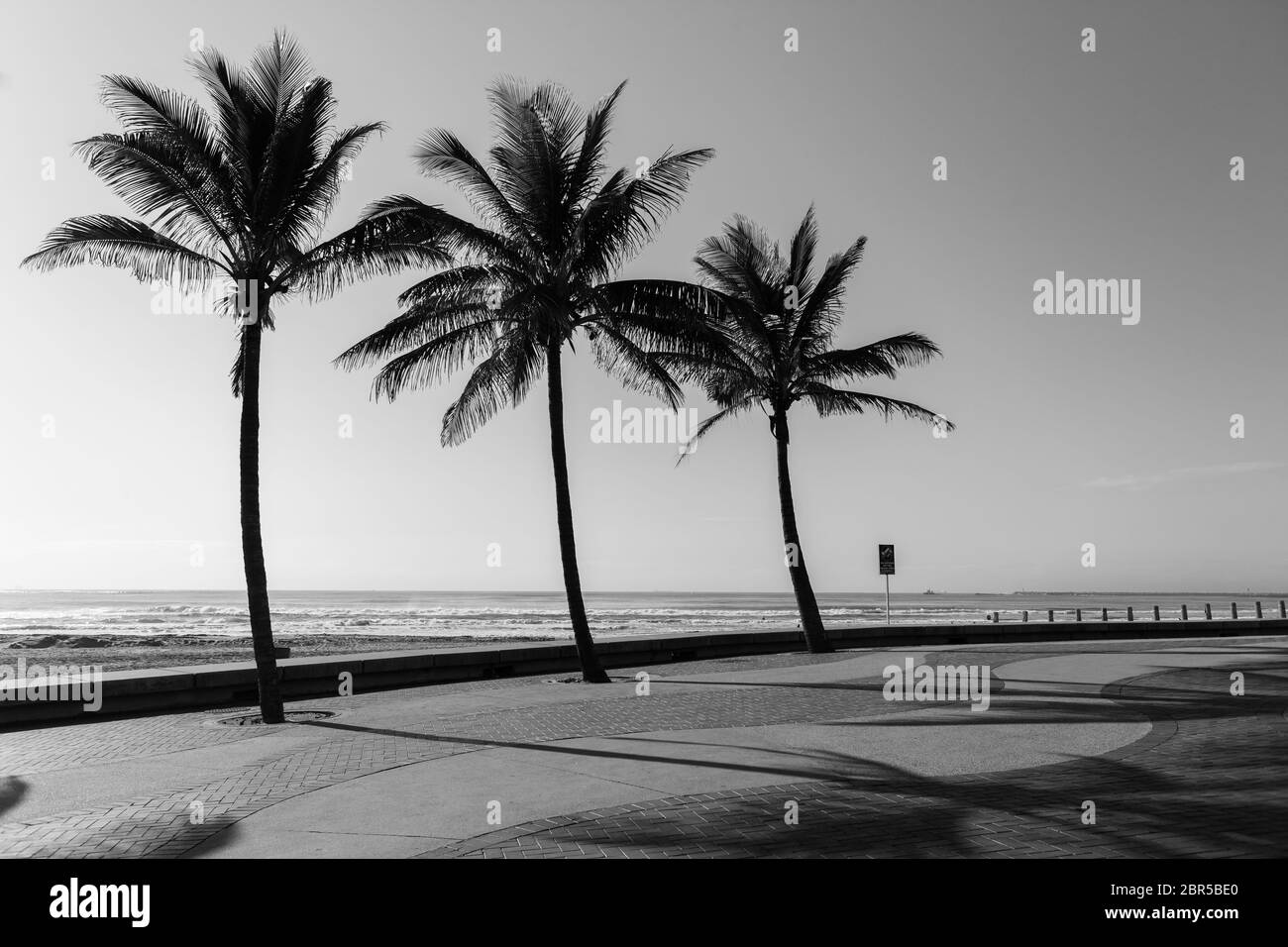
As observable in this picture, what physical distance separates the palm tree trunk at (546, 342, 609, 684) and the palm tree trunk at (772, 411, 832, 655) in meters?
6.66

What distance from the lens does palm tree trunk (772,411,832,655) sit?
71.4 feet

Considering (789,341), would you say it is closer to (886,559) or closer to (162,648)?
(886,559)

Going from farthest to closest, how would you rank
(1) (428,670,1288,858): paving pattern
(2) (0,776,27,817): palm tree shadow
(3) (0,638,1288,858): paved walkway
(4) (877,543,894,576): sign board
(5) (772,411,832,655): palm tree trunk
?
(4) (877,543,894,576): sign board → (5) (772,411,832,655): palm tree trunk → (2) (0,776,27,817): palm tree shadow → (3) (0,638,1288,858): paved walkway → (1) (428,670,1288,858): paving pattern

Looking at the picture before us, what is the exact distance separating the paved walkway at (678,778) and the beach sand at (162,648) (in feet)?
46.1

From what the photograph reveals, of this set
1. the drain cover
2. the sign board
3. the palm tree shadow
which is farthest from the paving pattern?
the sign board

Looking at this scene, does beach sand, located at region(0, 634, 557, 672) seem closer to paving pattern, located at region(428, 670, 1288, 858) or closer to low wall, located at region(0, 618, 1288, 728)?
low wall, located at region(0, 618, 1288, 728)

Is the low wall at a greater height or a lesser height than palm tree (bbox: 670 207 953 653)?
lesser

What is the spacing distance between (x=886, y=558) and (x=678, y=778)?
60.5ft

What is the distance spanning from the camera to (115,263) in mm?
12922

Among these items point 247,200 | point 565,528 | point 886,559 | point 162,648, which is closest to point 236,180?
point 247,200

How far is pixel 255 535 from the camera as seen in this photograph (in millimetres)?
12477
